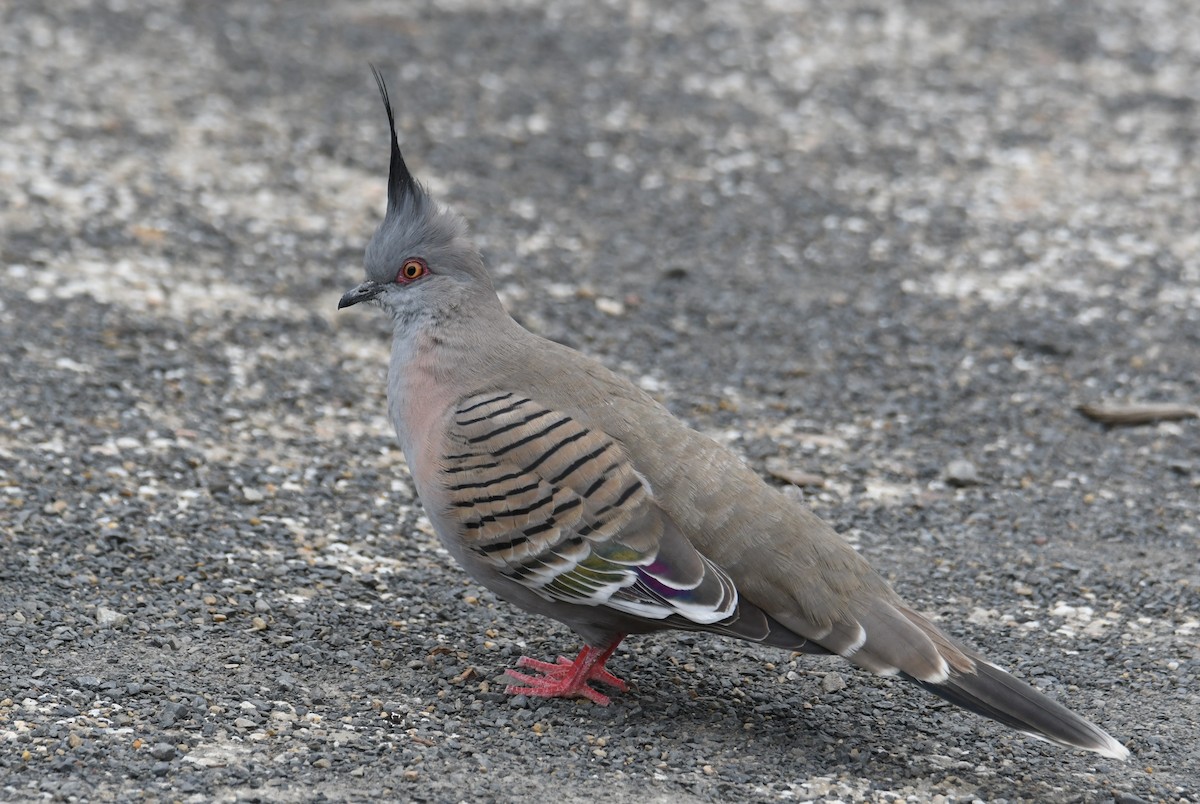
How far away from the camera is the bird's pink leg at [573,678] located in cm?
460

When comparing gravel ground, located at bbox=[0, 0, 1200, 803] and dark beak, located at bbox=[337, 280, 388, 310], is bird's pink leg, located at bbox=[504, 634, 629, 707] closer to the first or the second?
gravel ground, located at bbox=[0, 0, 1200, 803]

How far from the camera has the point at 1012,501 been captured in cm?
614

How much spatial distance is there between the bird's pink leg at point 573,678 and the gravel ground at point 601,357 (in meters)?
0.07

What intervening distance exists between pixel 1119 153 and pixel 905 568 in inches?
198

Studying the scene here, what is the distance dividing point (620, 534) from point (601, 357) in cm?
300

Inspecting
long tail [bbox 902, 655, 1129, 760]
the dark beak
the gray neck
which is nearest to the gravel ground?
long tail [bbox 902, 655, 1129, 760]

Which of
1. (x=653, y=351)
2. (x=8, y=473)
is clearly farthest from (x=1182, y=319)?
(x=8, y=473)

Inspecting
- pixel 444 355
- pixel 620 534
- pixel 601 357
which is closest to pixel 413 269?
pixel 444 355

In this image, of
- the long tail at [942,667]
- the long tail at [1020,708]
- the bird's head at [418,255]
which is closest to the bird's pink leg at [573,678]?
the long tail at [942,667]

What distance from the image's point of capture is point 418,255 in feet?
16.8

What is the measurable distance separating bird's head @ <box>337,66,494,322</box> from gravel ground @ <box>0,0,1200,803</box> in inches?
41.7

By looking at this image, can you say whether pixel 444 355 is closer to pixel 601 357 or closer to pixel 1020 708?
pixel 1020 708

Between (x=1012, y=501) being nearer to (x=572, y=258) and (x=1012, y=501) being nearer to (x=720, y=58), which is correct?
(x=572, y=258)

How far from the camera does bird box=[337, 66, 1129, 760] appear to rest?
4.25 metres
